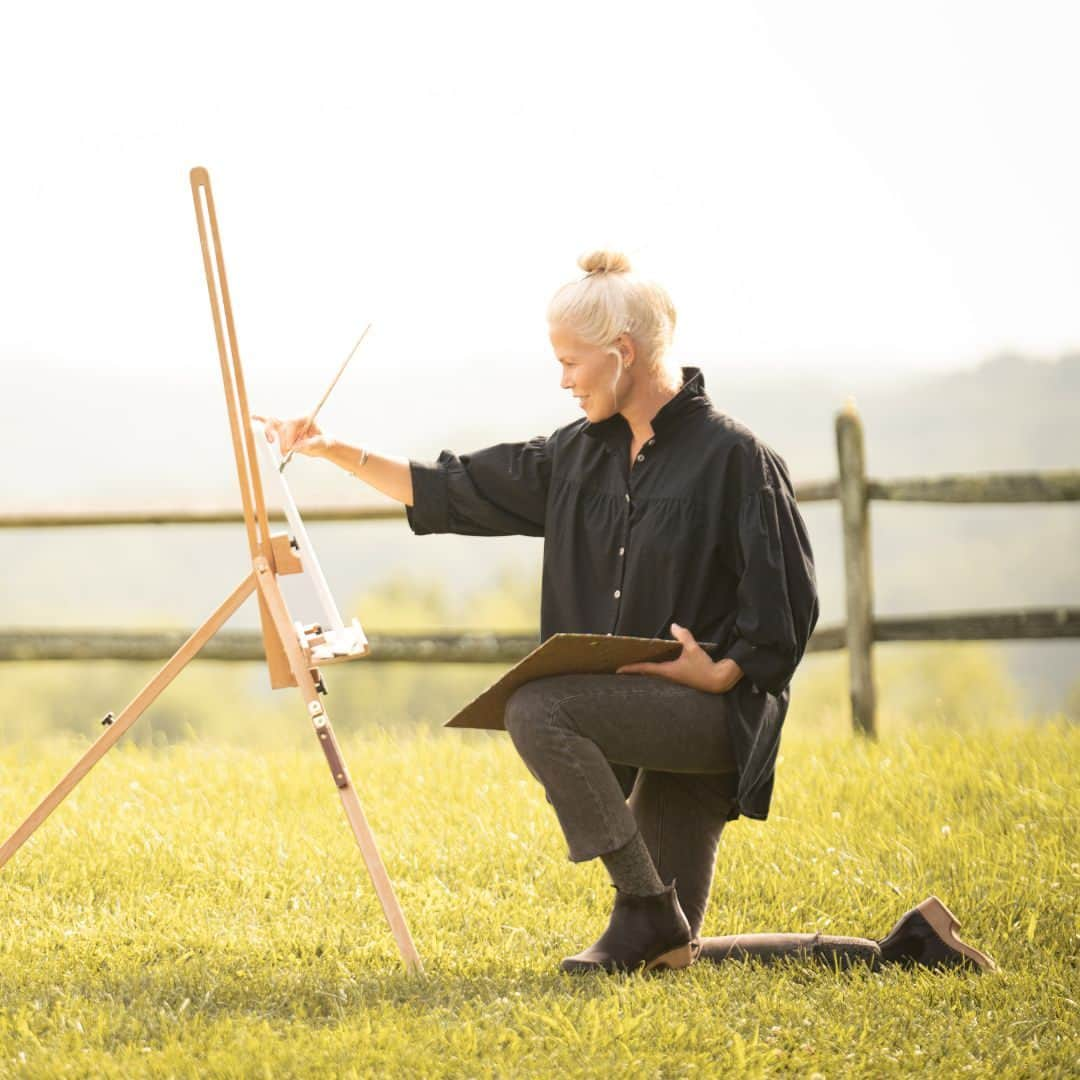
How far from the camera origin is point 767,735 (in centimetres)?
342

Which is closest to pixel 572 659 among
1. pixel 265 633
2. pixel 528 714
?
pixel 528 714

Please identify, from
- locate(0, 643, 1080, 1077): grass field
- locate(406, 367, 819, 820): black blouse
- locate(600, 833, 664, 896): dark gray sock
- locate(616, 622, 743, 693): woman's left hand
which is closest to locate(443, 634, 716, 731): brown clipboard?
locate(616, 622, 743, 693): woman's left hand

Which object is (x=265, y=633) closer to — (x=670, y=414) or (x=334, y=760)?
(x=334, y=760)

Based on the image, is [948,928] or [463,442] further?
[463,442]

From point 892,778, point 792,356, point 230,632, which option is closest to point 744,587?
point 892,778

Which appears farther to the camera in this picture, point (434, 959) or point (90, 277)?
point (90, 277)

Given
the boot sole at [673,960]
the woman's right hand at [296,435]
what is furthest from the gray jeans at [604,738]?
the woman's right hand at [296,435]

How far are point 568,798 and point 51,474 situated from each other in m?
67.7

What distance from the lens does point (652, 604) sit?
11.5 feet

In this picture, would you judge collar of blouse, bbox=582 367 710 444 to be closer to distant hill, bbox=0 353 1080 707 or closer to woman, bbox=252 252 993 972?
woman, bbox=252 252 993 972

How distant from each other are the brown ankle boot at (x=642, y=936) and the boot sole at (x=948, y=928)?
61cm

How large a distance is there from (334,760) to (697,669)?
2.71 feet

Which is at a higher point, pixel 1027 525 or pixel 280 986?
pixel 280 986

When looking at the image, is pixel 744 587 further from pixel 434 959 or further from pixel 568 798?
pixel 434 959
